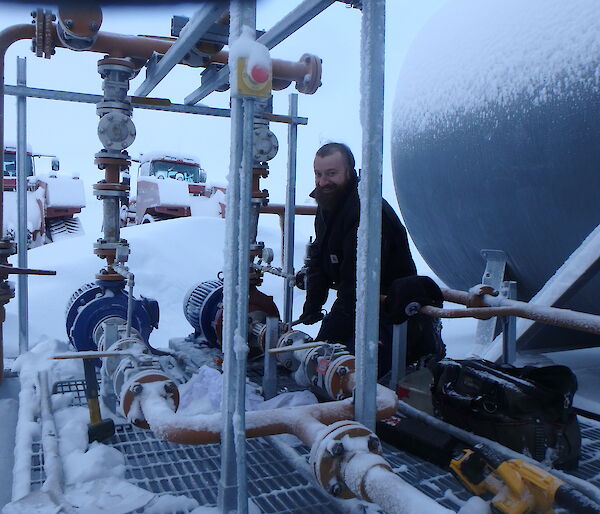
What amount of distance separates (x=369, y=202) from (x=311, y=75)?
1879 mm

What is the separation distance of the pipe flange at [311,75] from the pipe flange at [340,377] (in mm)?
1732

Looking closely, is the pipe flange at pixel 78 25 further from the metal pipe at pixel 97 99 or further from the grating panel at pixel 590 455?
the grating panel at pixel 590 455

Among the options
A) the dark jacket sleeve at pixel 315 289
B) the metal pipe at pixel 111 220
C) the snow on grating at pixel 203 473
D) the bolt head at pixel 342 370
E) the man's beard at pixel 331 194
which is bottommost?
the snow on grating at pixel 203 473

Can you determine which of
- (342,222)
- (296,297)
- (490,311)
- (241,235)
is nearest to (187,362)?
(342,222)

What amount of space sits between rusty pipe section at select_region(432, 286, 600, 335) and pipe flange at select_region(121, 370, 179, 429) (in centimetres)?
107

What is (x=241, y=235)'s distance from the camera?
54.0 inches

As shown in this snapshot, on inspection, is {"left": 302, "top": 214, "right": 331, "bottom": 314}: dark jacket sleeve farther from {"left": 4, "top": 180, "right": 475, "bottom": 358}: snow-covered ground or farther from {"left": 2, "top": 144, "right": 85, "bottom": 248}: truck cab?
{"left": 2, "top": 144, "right": 85, "bottom": 248}: truck cab

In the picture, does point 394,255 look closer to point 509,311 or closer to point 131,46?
point 509,311

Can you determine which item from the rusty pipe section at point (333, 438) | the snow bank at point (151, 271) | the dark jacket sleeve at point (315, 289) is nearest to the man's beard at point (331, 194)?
the dark jacket sleeve at point (315, 289)

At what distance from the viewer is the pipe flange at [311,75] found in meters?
3.12

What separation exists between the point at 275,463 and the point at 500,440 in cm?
77

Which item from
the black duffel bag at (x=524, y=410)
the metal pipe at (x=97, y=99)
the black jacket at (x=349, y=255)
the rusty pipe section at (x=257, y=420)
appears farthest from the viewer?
the metal pipe at (x=97, y=99)

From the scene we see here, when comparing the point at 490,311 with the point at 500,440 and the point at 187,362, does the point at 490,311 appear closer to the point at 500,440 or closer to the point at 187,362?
the point at 500,440

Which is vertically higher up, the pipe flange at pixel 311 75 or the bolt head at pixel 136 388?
the pipe flange at pixel 311 75
